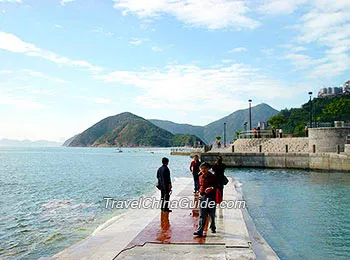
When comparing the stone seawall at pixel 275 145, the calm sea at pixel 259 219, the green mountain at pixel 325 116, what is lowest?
the calm sea at pixel 259 219

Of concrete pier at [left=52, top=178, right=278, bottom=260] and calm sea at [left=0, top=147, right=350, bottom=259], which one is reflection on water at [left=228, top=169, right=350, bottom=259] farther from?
concrete pier at [left=52, top=178, right=278, bottom=260]

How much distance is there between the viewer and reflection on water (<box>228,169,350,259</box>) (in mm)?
10164

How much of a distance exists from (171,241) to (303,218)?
7.60 m

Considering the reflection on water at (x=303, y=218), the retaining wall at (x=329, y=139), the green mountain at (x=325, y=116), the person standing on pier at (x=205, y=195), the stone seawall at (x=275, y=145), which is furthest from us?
the green mountain at (x=325, y=116)

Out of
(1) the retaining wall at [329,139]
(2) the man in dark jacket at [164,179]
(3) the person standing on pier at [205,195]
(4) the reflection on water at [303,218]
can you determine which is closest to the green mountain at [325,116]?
(1) the retaining wall at [329,139]

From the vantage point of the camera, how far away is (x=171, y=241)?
8227 mm

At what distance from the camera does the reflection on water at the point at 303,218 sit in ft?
33.3

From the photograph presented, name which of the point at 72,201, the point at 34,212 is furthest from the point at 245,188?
the point at 34,212

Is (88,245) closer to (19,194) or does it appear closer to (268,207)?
(268,207)

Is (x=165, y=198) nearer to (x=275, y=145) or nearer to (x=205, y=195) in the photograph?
(x=205, y=195)

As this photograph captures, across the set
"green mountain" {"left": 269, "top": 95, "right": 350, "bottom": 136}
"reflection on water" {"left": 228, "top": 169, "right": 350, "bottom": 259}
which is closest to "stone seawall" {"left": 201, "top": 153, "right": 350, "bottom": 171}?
"reflection on water" {"left": 228, "top": 169, "right": 350, "bottom": 259}

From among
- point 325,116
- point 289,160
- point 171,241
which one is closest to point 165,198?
point 171,241

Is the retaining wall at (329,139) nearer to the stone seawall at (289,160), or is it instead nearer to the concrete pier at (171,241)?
the stone seawall at (289,160)

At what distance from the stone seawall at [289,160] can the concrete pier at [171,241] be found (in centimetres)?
2439
